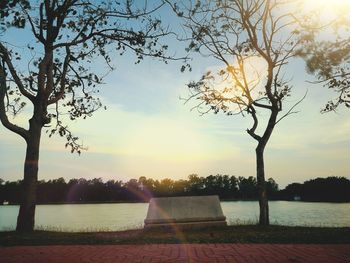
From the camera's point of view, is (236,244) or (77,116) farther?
(77,116)

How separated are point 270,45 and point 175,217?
9.02 m

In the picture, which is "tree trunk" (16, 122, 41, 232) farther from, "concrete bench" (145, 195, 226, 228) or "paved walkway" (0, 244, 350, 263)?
"paved walkway" (0, 244, 350, 263)

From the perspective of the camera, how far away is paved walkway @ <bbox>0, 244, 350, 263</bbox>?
8281mm

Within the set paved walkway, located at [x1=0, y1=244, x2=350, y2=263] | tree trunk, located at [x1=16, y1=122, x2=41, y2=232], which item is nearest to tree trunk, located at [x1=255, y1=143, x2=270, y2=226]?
paved walkway, located at [x1=0, y1=244, x2=350, y2=263]

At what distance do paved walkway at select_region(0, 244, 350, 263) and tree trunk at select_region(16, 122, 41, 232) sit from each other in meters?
5.39

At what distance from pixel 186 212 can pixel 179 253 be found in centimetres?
817

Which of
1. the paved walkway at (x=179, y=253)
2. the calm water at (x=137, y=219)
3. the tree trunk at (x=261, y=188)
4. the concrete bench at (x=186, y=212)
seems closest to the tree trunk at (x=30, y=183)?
the calm water at (x=137, y=219)

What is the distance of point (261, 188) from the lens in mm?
17734

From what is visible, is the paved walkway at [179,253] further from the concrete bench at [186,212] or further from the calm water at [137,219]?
the calm water at [137,219]

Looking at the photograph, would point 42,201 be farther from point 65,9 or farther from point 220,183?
point 65,9

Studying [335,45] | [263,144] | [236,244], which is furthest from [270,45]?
[236,244]

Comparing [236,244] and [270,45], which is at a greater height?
[270,45]

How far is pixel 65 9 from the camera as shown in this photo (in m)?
17.3

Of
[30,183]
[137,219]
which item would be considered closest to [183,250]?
[30,183]
